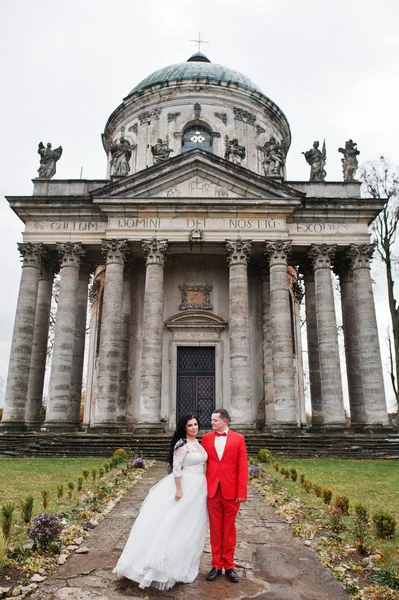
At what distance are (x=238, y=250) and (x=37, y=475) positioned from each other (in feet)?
42.2

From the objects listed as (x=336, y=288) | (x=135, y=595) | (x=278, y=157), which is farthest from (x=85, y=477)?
(x=336, y=288)

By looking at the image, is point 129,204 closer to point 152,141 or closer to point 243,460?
point 152,141

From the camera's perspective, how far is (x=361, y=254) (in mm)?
22188

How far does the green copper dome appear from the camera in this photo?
2994 cm

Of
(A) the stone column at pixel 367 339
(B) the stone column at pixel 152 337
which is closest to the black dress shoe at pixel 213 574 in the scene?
(B) the stone column at pixel 152 337

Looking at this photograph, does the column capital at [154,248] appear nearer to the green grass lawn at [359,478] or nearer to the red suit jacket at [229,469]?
the green grass lawn at [359,478]

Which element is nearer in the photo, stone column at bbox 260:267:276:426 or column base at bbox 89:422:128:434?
column base at bbox 89:422:128:434

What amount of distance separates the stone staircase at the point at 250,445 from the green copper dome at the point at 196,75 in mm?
21978

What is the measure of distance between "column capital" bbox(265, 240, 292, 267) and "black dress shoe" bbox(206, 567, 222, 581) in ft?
56.6

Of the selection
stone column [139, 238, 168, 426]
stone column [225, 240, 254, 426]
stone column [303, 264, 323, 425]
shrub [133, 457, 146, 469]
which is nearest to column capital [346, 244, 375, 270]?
stone column [303, 264, 323, 425]

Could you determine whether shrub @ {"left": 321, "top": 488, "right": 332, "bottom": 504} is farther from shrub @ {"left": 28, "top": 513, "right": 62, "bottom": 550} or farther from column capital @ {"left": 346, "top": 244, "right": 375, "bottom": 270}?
column capital @ {"left": 346, "top": 244, "right": 375, "bottom": 270}

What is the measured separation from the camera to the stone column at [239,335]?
19531mm

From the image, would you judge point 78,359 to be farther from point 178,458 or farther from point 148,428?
point 178,458

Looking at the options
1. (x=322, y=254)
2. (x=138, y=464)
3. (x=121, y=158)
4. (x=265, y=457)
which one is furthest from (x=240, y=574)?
(x=121, y=158)
